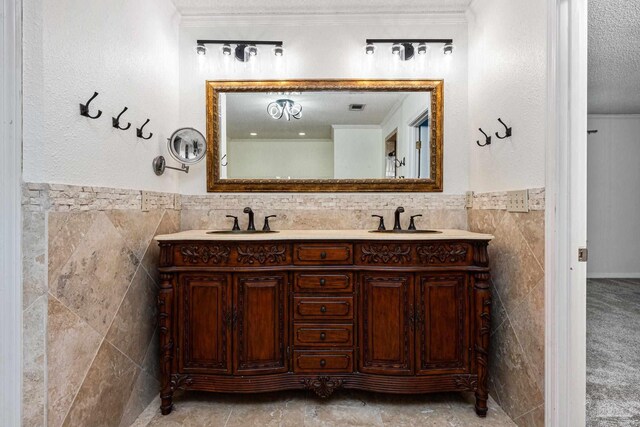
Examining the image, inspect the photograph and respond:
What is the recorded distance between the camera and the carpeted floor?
1679mm

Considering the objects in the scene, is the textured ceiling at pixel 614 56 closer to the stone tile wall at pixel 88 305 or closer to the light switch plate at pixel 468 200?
the light switch plate at pixel 468 200

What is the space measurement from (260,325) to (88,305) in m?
0.78

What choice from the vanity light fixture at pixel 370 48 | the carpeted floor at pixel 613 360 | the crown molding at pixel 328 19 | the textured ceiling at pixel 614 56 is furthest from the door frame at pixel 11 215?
the textured ceiling at pixel 614 56

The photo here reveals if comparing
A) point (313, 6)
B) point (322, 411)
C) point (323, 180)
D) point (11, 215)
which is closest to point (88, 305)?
point (11, 215)

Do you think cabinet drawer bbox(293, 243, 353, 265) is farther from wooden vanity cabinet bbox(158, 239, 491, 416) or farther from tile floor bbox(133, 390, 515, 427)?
tile floor bbox(133, 390, 515, 427)

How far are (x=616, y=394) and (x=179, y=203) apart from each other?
2.90 m

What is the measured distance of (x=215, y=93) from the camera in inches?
90.0

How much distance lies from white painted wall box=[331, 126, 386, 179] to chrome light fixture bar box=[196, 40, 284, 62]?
67 centimetres

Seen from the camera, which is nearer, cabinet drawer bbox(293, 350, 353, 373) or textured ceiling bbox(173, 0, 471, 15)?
cabinet drawer bbox(293, 350, 353, 373)

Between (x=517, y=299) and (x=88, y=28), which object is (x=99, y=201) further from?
(x=517, y=299)

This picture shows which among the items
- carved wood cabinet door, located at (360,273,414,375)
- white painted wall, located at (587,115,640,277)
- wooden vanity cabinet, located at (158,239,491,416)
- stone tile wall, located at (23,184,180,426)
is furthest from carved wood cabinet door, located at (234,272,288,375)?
white painted wall, located at (587,115,640,277)

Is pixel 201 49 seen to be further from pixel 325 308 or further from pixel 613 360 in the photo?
pixel 613 360

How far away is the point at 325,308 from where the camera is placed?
175 centimetres

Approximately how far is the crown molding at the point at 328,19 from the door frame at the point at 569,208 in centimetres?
95
